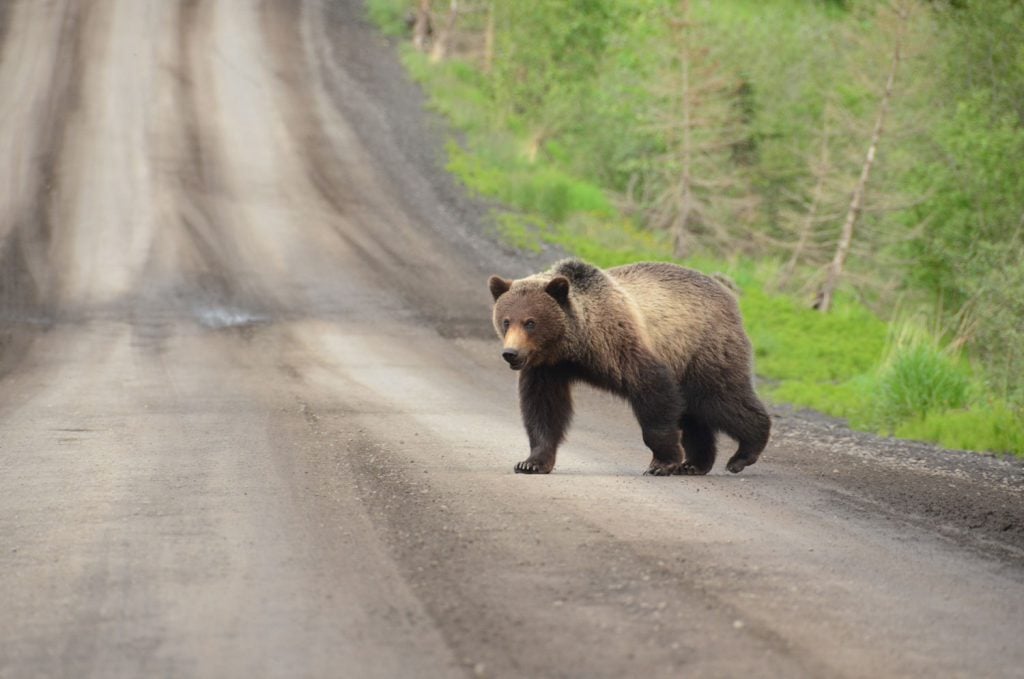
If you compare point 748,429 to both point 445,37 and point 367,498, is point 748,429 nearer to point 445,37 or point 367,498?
point 367,498

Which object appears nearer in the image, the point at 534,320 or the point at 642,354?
the point at 534,320

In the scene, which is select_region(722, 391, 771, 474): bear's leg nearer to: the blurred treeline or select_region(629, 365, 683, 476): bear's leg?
select_region(629, 365, 683, 476): bear's leg

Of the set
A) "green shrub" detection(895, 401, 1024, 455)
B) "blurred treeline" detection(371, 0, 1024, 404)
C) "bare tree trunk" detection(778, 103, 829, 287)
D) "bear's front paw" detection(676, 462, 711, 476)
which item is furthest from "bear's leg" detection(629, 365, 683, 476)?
"bare tree trunk" detection(778, 103, 829, 287)

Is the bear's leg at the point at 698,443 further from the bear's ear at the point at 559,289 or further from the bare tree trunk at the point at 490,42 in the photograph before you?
the bare tree trunk at the point at 490,42

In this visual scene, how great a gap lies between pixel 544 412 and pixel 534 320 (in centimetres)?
74

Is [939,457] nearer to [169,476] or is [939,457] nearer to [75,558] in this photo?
[169,476]

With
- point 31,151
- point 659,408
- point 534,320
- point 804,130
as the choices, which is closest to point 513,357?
point 534,320

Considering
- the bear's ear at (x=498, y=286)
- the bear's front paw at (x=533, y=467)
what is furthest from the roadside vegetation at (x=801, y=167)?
the bear's ear at (x=498, y=286)

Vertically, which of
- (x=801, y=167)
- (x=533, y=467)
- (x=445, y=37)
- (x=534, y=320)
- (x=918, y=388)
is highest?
(x=445, y=37)

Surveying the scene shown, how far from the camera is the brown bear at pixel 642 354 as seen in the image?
340 inches

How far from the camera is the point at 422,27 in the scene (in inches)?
1347

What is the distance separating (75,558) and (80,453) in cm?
385

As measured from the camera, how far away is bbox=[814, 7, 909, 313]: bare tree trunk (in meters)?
21.0

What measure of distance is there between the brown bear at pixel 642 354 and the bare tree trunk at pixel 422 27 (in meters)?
25.5
